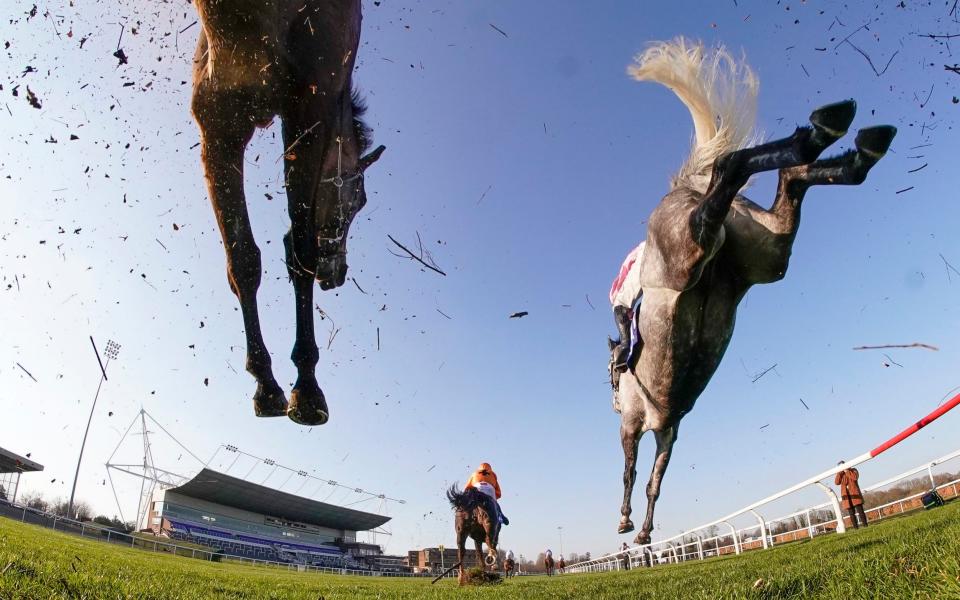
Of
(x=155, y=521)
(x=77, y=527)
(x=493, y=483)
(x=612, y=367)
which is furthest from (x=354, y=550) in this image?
(x=612, y=367)

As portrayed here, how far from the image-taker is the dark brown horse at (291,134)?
2.83 meters

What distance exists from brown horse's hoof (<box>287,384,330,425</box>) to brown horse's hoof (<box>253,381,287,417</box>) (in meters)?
0.10

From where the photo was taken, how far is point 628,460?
24.5ft

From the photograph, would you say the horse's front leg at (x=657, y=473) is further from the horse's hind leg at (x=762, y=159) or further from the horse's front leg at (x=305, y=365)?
the horse's front leg at (x=305, y=365)

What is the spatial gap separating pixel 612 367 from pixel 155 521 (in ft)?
180

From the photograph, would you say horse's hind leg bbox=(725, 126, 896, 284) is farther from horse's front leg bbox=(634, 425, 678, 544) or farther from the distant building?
the distant building

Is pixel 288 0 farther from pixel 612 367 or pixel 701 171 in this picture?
pixel 612 367

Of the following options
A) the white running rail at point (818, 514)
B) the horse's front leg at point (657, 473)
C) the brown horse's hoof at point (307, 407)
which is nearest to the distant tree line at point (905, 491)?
the white running rail at point (818, 514)

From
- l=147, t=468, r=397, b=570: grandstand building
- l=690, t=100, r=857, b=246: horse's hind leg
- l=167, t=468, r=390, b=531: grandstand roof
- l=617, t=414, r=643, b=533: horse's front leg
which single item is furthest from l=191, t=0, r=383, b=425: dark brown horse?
l=167, t=468, r=390, b=531: grandstand roof

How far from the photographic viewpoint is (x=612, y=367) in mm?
6520

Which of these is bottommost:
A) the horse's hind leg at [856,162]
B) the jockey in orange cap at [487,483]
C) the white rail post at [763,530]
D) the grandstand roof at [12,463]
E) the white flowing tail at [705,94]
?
the white rail post at [763,530]

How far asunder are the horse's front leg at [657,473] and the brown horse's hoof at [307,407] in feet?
15.6

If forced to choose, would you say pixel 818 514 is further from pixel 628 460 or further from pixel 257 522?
pixel 257 522

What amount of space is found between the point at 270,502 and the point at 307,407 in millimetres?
62398
